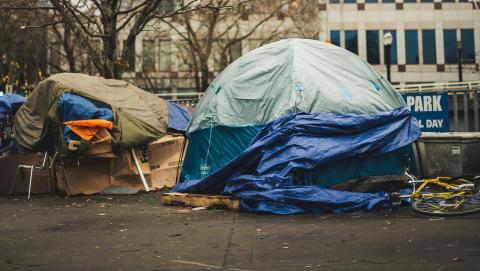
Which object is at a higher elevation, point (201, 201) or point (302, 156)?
point (302, 156)

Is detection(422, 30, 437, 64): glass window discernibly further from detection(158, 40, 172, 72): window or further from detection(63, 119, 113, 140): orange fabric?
detection(63, 119, 113, 140): orange fabric

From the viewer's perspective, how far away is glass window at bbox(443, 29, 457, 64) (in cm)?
4072

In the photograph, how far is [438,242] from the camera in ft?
18.2

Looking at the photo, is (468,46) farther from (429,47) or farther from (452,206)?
(452,206)

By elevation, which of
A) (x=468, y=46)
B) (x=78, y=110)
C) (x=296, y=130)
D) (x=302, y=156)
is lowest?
(x=302, y=156)

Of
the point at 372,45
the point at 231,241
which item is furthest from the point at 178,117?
the point at 372,45

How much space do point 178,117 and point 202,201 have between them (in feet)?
13.9

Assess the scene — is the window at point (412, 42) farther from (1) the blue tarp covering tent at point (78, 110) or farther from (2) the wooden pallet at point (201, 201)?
Answer: (2) the wooden pallet at point (201, 201)

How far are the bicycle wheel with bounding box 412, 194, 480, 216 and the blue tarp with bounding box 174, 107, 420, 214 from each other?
787 millimetres

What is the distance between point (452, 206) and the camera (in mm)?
6859

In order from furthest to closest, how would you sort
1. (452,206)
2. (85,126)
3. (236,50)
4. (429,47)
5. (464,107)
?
(429,47), (236,50), (464,107), (85,126), (452,206)

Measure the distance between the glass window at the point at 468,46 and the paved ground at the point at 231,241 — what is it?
36.8 meters

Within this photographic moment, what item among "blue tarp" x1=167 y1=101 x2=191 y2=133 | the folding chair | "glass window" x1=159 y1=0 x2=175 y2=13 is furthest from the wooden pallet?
"glass window" x1=159 y1=0 x2=175 y2=13

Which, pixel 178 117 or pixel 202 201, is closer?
pixel 202 201
